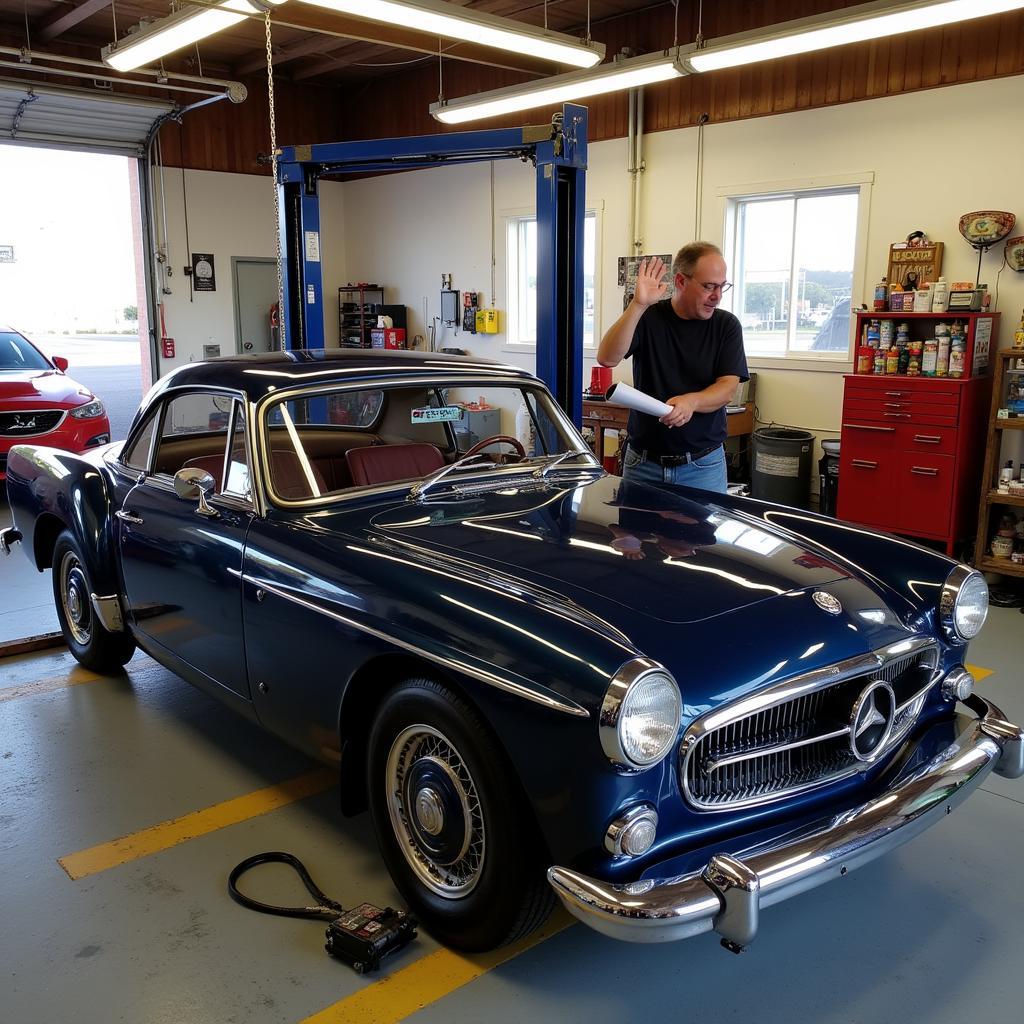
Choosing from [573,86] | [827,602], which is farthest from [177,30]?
[827,602]

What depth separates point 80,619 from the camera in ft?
14.1

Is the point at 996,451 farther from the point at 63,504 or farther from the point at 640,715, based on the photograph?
the point at 63,504

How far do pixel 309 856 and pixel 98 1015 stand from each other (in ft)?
2.47

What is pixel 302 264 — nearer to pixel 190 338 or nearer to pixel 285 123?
pixel 190 338

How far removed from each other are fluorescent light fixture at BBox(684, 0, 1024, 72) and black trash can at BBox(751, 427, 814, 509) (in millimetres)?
2975

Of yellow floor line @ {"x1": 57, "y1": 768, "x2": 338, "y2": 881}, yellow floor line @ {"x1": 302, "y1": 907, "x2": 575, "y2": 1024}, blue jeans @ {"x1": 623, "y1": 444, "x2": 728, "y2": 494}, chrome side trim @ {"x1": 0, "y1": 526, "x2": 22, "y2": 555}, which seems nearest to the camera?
yellow floor line @ {"x1": 302, "y1": 907, "x2": 575, "y2": 1024}

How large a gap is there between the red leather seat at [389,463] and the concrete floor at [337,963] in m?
1.08

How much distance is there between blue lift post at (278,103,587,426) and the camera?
15.6 feet

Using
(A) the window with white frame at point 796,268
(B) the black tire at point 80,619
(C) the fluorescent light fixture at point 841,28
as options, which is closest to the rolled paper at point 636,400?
(B) the black tire at point 80,619

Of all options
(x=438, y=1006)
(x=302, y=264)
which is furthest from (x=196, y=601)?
(x=302, y=264)

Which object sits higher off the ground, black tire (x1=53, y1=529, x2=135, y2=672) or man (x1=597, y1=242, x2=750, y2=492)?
man (x1=597, y1=242, x2=750, y2=492)

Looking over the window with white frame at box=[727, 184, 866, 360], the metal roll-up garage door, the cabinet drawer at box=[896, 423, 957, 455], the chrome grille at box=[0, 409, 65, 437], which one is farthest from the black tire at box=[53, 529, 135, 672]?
the metal roll-up garage door

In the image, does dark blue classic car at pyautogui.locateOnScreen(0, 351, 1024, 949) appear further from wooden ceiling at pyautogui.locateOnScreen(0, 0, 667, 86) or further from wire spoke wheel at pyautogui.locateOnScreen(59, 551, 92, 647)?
wooden ceiling at pyautogui.locateOnScreen(0, 0, 667, 86)

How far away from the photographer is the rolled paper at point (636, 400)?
3498 millimetres
